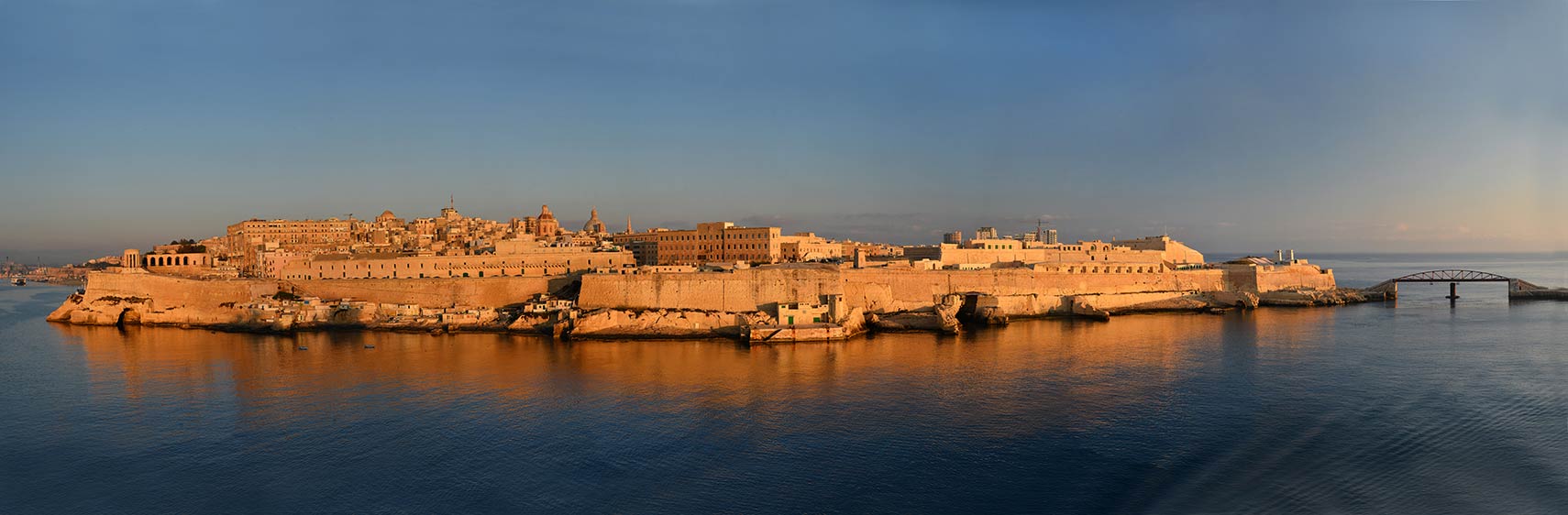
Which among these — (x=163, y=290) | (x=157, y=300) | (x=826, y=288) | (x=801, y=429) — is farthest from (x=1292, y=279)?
(x=157, y=300)

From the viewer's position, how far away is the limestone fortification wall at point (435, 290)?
35156mm

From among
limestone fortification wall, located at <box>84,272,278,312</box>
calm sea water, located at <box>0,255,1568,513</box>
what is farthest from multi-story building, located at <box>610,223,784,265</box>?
limestone fortification wall, located at <box>84,272,278,312</box>

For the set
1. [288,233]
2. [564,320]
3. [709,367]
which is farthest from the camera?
[288,233]

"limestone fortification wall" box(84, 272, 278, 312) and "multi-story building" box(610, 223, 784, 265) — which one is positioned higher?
"multi-story building" box(610, 223, 784, 265)

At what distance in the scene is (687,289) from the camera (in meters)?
32.5

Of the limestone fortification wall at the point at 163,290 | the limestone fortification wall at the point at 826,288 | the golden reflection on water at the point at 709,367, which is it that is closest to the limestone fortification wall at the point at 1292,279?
the limestone fortification wall at the point at 826,288

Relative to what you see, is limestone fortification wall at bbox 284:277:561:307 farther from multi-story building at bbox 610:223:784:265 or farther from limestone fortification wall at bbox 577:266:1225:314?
multi-story building at bbox 610:223:784:265

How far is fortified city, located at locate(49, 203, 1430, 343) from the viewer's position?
31.1 meters

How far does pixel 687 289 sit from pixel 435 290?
12014 mm

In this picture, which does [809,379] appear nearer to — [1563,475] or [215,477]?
[215,477]

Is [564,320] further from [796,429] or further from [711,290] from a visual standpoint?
[796,429]

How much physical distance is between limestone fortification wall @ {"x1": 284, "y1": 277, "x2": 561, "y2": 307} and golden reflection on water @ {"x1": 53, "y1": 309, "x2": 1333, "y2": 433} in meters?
4.97

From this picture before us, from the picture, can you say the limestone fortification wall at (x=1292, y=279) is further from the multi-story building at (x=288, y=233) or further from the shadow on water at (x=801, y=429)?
the multi-story building at (x=288, y=233)

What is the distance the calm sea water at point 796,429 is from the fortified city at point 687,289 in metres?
5.37
